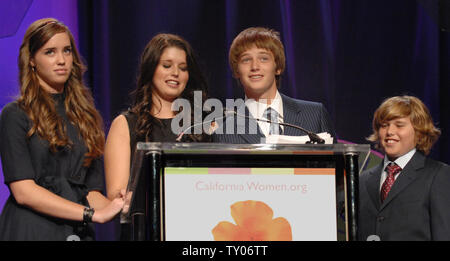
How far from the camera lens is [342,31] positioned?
3666 millimetres

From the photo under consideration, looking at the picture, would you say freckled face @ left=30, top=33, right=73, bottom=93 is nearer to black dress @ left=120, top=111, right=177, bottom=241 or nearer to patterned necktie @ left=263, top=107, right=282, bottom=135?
black dress @ left=120, top=111, right=177, bottom=241

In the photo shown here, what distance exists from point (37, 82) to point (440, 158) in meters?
2.47

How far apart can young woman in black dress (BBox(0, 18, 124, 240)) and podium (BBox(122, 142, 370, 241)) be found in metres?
0.56

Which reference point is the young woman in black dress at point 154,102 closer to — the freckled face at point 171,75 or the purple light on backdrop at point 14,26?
the freckled face at point 171,75

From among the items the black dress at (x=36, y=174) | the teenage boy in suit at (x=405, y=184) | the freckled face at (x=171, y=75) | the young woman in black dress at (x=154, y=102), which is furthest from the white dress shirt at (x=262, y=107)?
the black dress at (x=36, y=174)

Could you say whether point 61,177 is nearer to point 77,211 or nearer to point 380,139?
point 77,211

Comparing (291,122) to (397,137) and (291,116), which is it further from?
(397,137)

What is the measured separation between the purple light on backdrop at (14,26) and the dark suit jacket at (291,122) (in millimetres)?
1300

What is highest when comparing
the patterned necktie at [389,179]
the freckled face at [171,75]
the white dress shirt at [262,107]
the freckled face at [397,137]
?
the freckled face at [171,75]

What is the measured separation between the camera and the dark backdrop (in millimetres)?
3566

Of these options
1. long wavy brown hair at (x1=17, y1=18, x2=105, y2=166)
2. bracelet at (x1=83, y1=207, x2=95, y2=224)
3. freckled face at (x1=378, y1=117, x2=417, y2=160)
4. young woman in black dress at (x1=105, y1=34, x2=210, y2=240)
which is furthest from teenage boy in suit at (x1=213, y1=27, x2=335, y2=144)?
bracelet at (x1=83, y1=207, x2=95, y2=224)

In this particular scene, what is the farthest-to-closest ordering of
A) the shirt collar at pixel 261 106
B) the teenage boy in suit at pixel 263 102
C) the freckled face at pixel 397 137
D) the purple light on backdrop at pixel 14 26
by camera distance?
the purple light on backdrop at pixel 14 26
the freckled face at pixel 397 137
the shirt collar at pixel 261 106
the teenage boy in suit at pixel 263 102

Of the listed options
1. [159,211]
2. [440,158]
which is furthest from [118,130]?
[440,158]

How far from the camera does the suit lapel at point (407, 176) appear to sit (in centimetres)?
278
